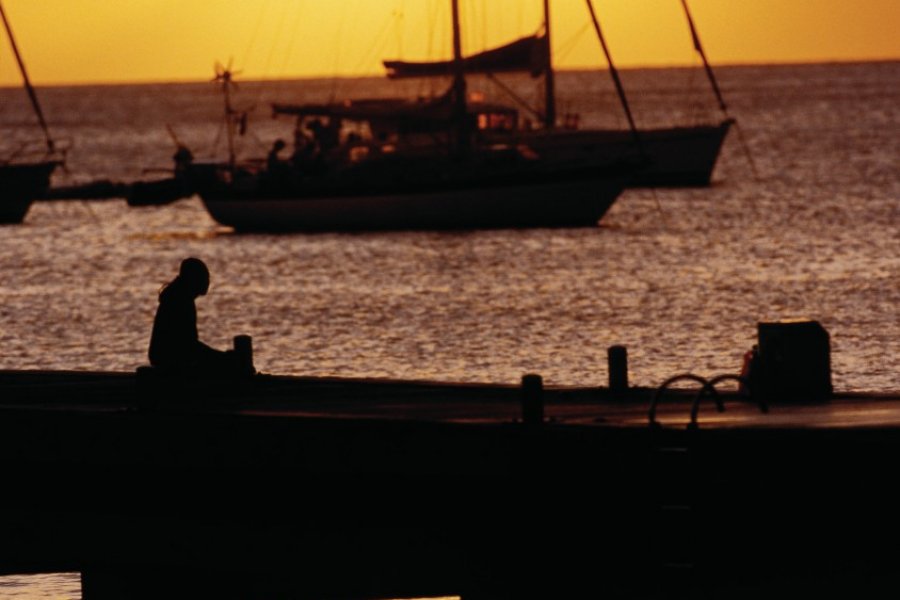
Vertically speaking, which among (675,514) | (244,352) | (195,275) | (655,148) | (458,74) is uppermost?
(655,148)

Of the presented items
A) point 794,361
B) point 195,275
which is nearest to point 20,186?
point 195,275

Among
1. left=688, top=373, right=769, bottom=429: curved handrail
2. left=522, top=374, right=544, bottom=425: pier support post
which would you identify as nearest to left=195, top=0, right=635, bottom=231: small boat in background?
left=688, top=373, right=769, bottom=429: curved handrail

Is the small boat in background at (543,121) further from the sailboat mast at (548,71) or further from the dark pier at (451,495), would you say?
the dark pier at (451,495)

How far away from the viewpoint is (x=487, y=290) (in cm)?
5391

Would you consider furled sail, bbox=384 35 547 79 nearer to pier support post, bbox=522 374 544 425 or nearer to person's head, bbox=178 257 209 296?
person's head, bbox=178 257 209 296

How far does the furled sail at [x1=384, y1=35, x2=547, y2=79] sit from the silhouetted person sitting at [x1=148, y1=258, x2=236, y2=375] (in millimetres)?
52771

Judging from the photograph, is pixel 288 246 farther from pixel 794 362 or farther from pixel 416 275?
pixel 794 362

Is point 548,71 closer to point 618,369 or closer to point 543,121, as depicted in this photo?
point 543,121

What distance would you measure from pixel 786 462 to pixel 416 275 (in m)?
42.6

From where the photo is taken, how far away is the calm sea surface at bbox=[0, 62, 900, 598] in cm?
3991

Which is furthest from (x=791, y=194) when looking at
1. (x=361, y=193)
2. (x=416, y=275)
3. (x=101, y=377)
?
(x=101, y=377)

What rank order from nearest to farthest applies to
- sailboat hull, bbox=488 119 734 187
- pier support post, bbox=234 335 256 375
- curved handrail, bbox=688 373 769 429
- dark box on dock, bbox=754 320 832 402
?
curved handrail, bbox=688 373 769 429, dark box on dock, bbox=754 320 832 402, pier support post, bbox=234 335 256 375, sailboat hull, bbox=488 119 734 187

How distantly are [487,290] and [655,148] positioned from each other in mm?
35019

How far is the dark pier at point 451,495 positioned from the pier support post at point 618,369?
254 mm
